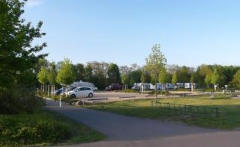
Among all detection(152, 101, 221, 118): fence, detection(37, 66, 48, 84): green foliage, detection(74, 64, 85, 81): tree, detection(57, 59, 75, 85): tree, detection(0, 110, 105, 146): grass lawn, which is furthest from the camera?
detection(74, 64, 85, 81): tree

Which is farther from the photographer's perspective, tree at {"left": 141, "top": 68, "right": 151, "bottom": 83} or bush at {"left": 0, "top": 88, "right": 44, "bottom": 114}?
tree at {"left": 141, "top": 68, "right": 151, "bottom": 83}

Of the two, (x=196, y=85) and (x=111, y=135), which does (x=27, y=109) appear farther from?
(x=196, y=85)

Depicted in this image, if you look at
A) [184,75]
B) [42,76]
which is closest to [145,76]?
[184,75]

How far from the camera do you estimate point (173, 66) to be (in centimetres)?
10369

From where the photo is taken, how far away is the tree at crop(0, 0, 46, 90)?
14.0 meters

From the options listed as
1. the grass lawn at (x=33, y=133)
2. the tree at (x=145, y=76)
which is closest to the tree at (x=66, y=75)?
the grass lawn at (x=33, y=133)

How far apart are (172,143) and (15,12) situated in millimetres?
8039

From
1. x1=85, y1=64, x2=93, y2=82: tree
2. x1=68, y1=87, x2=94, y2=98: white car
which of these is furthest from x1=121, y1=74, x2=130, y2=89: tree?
x1=68, y1=87, x2=94, y2=98: white car

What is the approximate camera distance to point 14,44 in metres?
14.0

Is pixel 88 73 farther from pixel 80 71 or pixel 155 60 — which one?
pixel 155 60

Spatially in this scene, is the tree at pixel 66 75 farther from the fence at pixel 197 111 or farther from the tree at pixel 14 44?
the tree at pixel 14 44

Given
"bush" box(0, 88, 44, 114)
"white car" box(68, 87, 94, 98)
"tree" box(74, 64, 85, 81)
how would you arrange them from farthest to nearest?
"tree" box(74, 64, 85, 81), "white car" box(68, 87, 94, 98), "bush" box(0, 88, 44, 114)

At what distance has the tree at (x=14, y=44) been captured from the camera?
46.0 feet

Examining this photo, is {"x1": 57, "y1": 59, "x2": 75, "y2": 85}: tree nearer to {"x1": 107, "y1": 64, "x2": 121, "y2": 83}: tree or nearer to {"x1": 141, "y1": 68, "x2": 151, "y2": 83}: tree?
{"x1": 141, "y1": 68, "x2": 151, "y2": 83}: tree
